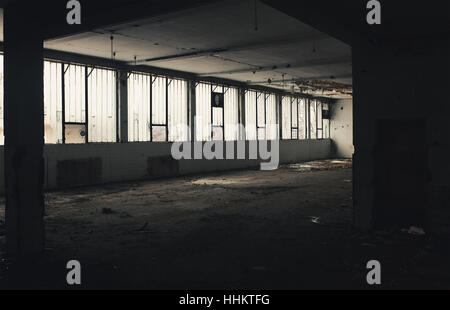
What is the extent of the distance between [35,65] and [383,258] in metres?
4.66

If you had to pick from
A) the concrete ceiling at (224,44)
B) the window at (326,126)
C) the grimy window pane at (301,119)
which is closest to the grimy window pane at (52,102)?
the concrete ceiling at (224,44)

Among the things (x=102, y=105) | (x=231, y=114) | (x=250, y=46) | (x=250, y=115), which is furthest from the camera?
(x=250, y=115)

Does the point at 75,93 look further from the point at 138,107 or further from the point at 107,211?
the point at 107,211

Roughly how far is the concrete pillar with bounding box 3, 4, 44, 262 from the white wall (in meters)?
21.4

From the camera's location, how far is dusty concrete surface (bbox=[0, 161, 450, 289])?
415cm

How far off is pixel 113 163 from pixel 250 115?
7.86 meters

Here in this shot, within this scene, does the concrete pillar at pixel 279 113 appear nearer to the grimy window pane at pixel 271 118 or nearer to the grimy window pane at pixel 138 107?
the grimy window pane at pixel 271 118

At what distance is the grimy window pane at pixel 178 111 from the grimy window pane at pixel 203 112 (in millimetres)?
655

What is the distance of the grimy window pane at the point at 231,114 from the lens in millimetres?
17375

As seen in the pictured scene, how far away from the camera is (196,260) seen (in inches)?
189

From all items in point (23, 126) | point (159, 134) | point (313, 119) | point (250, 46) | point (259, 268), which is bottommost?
point (259, 268)

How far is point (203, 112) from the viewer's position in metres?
16.0

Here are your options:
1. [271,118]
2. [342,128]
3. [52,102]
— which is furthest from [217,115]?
[342,128]
